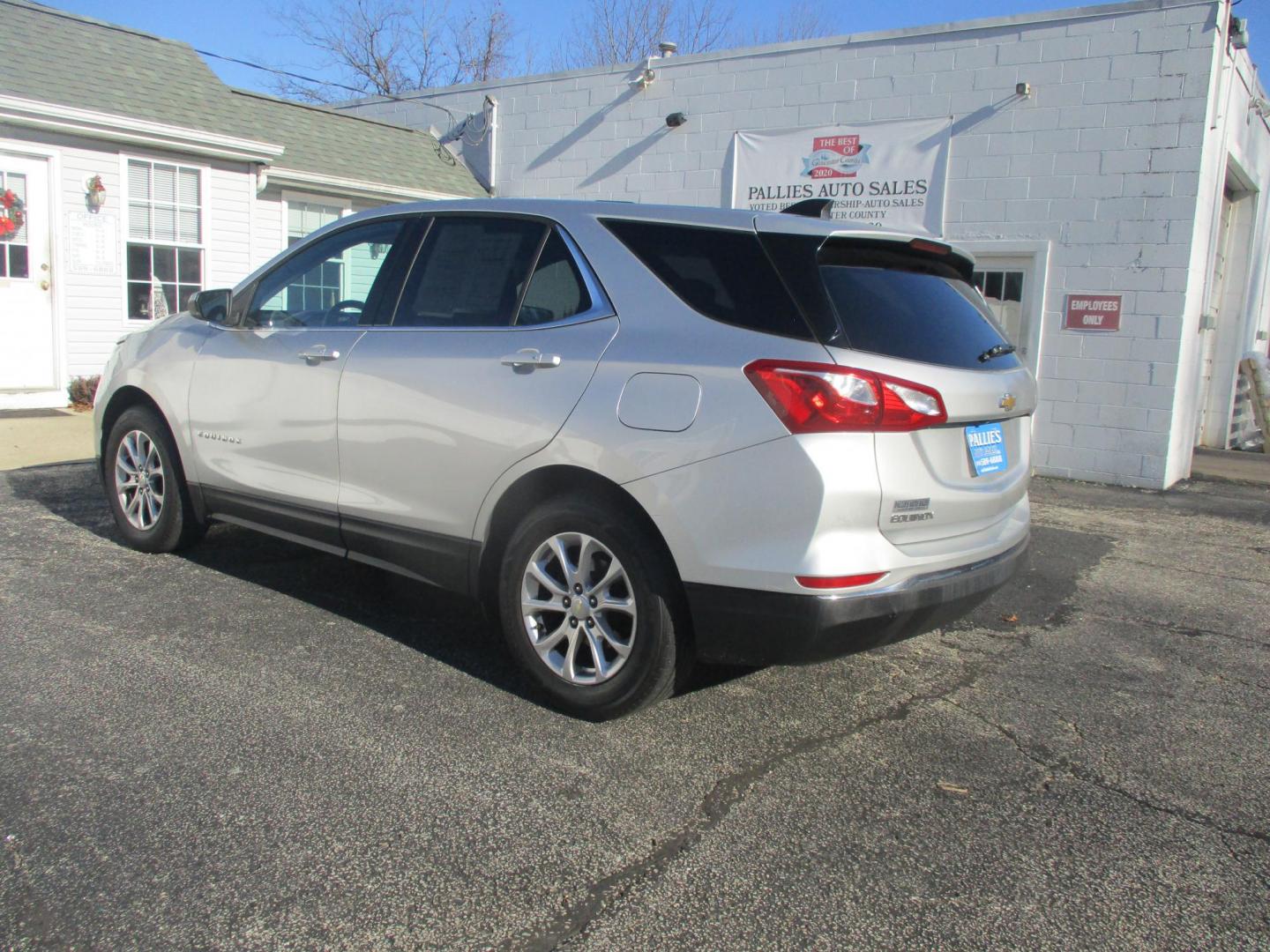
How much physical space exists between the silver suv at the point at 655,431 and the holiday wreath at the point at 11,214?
7.68 meters

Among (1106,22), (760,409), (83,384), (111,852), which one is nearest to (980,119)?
(1106,22)

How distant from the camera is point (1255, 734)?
12.6 ft

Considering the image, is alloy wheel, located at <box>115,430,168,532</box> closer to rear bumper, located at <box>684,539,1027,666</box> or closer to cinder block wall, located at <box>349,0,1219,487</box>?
rear bumper, located at <box>684,539,1027,666</box>

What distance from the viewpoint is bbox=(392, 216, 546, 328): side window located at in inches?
157

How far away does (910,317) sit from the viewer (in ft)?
11.4

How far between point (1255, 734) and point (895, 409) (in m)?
2.00

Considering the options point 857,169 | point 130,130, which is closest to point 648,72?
point 857,169

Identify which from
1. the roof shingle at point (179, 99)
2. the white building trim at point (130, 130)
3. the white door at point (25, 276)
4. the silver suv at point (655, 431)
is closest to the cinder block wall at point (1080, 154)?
the roof shingle at point (179, 99)

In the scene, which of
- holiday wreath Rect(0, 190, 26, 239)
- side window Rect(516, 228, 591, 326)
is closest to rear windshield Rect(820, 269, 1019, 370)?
side window Rect(516, 228, 591, 326)

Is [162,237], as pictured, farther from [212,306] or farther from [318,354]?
[318,354]

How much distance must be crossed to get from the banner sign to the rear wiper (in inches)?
280

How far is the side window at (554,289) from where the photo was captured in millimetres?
3789

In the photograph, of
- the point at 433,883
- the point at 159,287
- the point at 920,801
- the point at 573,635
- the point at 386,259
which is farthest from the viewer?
the point at 159,287

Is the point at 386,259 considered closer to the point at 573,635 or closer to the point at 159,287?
the point at 573,635
